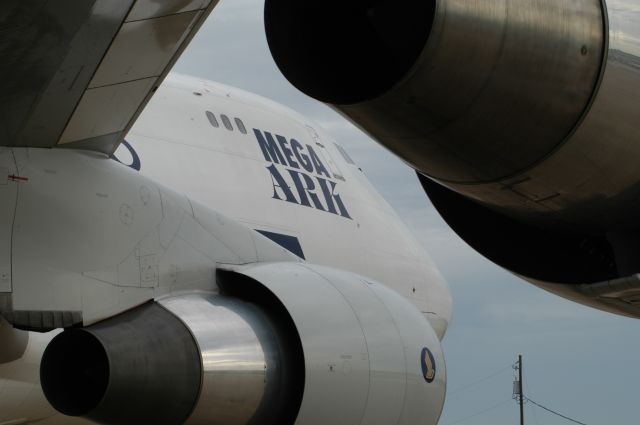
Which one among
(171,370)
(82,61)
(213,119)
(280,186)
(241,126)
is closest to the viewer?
(82,61)

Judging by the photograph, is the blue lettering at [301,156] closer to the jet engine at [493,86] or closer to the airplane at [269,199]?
the airplane at [269,199]

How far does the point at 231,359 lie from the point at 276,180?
14.7 ft

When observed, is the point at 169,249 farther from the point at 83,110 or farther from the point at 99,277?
the point at 83,110

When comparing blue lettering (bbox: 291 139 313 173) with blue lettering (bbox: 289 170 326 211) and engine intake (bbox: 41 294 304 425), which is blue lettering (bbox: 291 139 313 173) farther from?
engine intake (bbox: 41 294 304 425)

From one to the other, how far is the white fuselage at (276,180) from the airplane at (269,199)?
0.13ft

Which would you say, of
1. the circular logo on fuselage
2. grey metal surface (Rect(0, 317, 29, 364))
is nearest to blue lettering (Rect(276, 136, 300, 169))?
the circular logo on fuselage

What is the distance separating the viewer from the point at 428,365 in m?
6.46

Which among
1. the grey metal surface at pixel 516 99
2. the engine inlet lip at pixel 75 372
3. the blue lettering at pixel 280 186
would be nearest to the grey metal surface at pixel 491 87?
the grey metal surface at pixel 516 99

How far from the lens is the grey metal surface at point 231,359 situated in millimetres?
5266

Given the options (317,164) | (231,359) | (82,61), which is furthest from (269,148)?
(82,61)

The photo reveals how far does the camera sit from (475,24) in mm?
2393

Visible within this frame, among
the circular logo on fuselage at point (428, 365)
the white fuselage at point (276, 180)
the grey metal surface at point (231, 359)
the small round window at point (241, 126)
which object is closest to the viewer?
the grey metal surface at point (231, 359)

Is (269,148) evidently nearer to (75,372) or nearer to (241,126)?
(241,126)

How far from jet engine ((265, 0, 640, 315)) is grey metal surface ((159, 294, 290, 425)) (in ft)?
8.66
